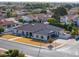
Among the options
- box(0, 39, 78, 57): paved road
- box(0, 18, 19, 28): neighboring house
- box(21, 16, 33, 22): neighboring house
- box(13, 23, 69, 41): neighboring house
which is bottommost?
box(0, 39, 78, 57): paved road

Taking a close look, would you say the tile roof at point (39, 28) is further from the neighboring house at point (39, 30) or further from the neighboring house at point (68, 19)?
the neighboring house at point (68, 19)

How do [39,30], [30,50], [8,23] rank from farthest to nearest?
[39,30] < [8,23] < [30,50]

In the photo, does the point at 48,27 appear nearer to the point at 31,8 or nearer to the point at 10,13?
A: the point at 31,8

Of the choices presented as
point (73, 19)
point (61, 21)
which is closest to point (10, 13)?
point (61, 21)

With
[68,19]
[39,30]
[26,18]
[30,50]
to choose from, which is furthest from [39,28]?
[68,19]

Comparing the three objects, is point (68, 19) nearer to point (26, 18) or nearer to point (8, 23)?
point (26, 18)

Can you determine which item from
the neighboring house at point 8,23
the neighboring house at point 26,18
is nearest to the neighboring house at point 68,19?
the neighboring house at point 26,18

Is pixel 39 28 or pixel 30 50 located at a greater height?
pixel 39 28

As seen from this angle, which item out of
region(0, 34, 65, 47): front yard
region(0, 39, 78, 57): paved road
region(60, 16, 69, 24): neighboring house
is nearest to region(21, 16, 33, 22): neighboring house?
region(0, 34, 65, 47): front yard

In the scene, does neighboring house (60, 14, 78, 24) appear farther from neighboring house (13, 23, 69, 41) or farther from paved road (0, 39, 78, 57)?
paved road (0, 39, 78, 57)
